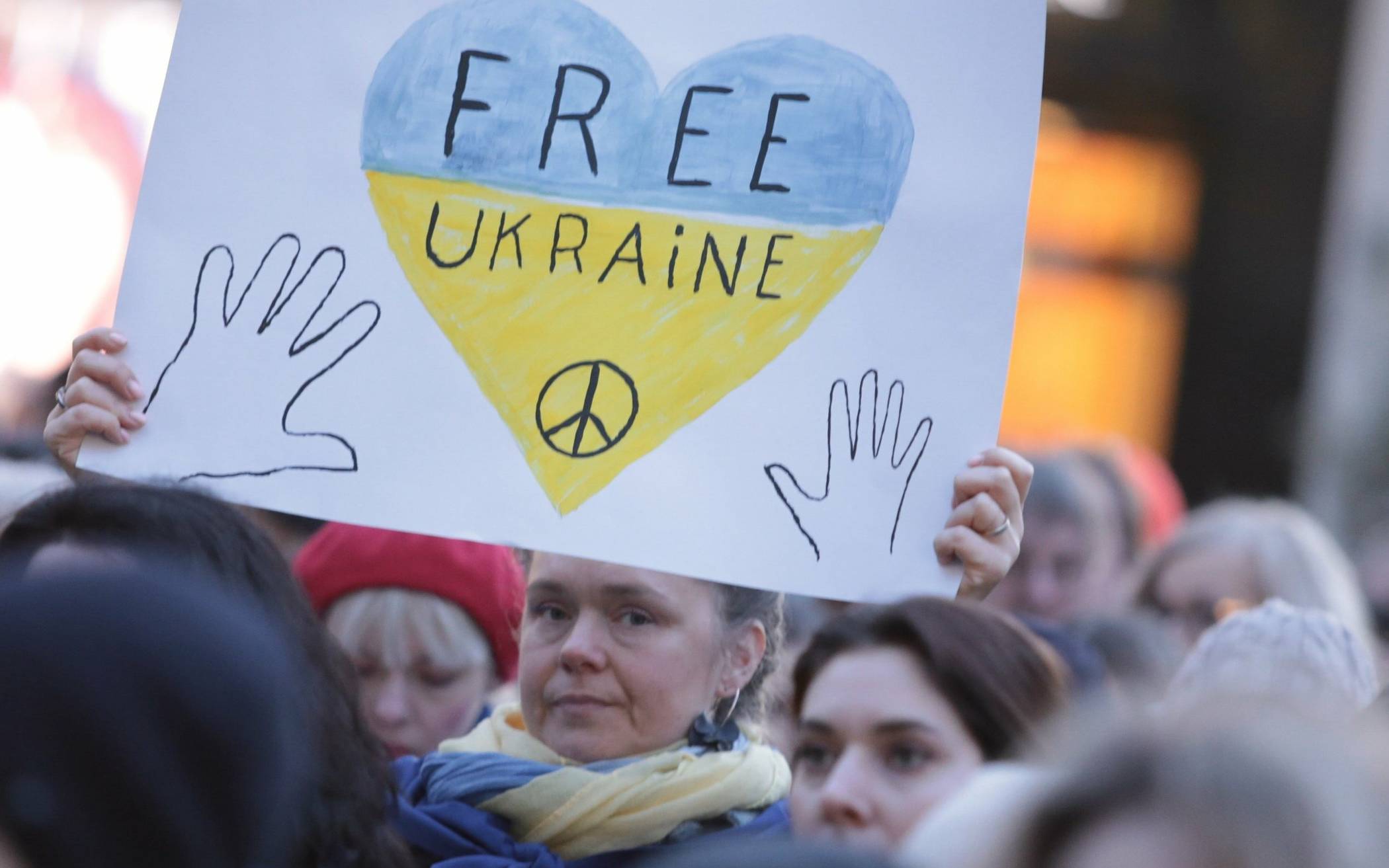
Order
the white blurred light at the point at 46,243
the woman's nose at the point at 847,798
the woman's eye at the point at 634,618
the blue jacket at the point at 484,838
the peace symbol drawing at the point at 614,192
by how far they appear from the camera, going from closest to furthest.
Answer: the woman's nose at the point at 847,798
the peace symbol drawing at the point at 614,192
the blue jacket at the point at 484,838
the woman's eye at the point at 634,618
the white blurred light at the point at 46,243

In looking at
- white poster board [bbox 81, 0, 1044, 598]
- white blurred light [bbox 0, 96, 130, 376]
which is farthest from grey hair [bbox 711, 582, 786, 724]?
white blurred light [bbox 0, 96, 130, 376]

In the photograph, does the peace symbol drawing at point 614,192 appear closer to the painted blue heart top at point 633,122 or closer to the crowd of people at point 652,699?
the painted blue heart top at point 633,122

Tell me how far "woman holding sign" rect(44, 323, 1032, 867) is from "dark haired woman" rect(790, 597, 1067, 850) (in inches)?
7.4

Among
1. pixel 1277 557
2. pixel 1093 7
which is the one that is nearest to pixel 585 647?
pixel 1277 557

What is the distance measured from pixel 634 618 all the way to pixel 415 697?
853mm

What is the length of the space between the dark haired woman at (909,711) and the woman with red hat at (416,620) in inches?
39.6

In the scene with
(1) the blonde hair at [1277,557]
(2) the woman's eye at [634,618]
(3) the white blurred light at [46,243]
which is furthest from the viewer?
(3) the white blurred light at [46,243]

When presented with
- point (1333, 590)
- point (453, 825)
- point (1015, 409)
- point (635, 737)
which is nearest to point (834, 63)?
point (635, 737)

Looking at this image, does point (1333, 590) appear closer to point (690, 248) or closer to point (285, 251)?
point (690, 248)

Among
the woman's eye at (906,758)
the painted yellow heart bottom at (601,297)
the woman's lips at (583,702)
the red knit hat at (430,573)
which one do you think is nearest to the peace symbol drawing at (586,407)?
the painted yellow heart bottom at (601,297)

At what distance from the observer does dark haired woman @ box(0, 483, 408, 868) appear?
196cm

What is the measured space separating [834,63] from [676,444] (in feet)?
1.91

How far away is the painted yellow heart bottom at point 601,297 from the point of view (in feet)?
7.44

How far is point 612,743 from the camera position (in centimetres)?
250
